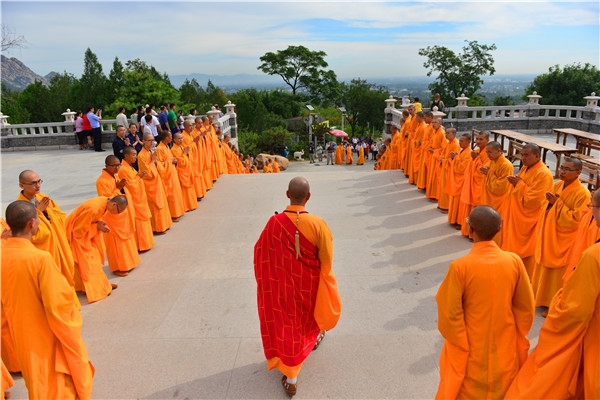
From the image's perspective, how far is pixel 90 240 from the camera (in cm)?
556

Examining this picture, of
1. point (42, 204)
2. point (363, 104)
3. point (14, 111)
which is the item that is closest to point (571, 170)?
point (42, 204)

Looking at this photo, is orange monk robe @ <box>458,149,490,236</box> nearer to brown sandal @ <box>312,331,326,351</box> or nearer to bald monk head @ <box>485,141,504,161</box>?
bald monk head @ <box>485,141,504,161</box>

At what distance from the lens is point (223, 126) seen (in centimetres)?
1798

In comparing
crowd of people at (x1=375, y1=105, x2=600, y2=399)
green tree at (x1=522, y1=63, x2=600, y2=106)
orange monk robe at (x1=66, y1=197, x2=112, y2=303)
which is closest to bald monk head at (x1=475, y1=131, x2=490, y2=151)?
crowd of people at (x1=375, y1=105, x2=600, y2=399)

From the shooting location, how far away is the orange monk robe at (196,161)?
1017 centimetres

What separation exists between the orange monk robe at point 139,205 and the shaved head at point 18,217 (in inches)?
126

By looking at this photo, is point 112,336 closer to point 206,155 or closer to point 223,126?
point 206,155

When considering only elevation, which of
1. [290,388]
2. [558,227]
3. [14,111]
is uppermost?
[14,111]

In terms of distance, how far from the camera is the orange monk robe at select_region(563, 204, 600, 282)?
4.22m

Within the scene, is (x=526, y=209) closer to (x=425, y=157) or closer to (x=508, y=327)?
(x=508, y=327)

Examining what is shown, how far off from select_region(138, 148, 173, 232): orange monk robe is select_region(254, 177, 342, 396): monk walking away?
4.51 metres

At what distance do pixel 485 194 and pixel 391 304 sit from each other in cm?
281

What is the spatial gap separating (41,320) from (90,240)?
2473mm

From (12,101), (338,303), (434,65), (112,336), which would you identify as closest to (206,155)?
(112,336)
